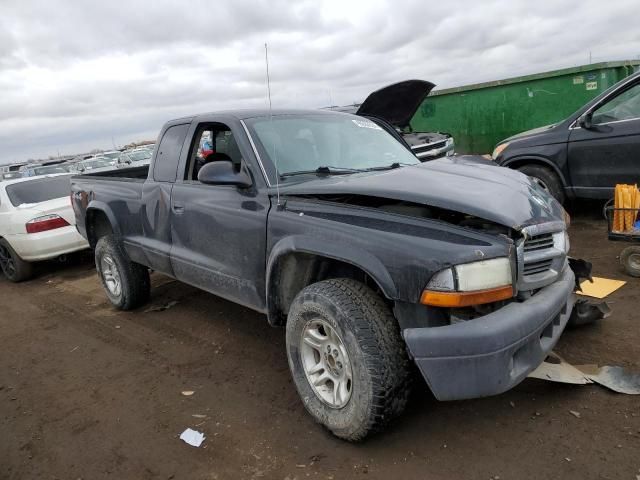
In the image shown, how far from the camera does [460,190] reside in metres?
→ 2.70

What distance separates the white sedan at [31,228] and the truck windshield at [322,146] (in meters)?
4.53

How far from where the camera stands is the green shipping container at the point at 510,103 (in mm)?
9406

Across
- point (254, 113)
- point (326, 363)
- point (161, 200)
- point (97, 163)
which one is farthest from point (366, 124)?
point (97, 163)

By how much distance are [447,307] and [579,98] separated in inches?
353

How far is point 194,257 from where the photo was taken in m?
3.86

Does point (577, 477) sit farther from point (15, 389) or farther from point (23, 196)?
point (23, 196)

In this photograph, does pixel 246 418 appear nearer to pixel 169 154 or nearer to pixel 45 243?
pixel 169 154

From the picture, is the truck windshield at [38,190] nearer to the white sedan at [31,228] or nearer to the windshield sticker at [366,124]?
the white sedan at [31,228]

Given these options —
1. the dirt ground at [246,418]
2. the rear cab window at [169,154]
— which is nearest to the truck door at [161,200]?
the rear cab window at [169,154]

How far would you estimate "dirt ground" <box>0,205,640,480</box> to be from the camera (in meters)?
2.55

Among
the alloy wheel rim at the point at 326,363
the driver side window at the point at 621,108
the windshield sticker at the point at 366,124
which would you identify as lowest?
the alloy wheel rim at the point at 326,363

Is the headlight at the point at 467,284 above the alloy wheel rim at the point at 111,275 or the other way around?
above

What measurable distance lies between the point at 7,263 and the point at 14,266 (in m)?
0.25

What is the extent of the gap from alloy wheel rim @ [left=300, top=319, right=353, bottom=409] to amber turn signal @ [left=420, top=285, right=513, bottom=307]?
0.55 metres
